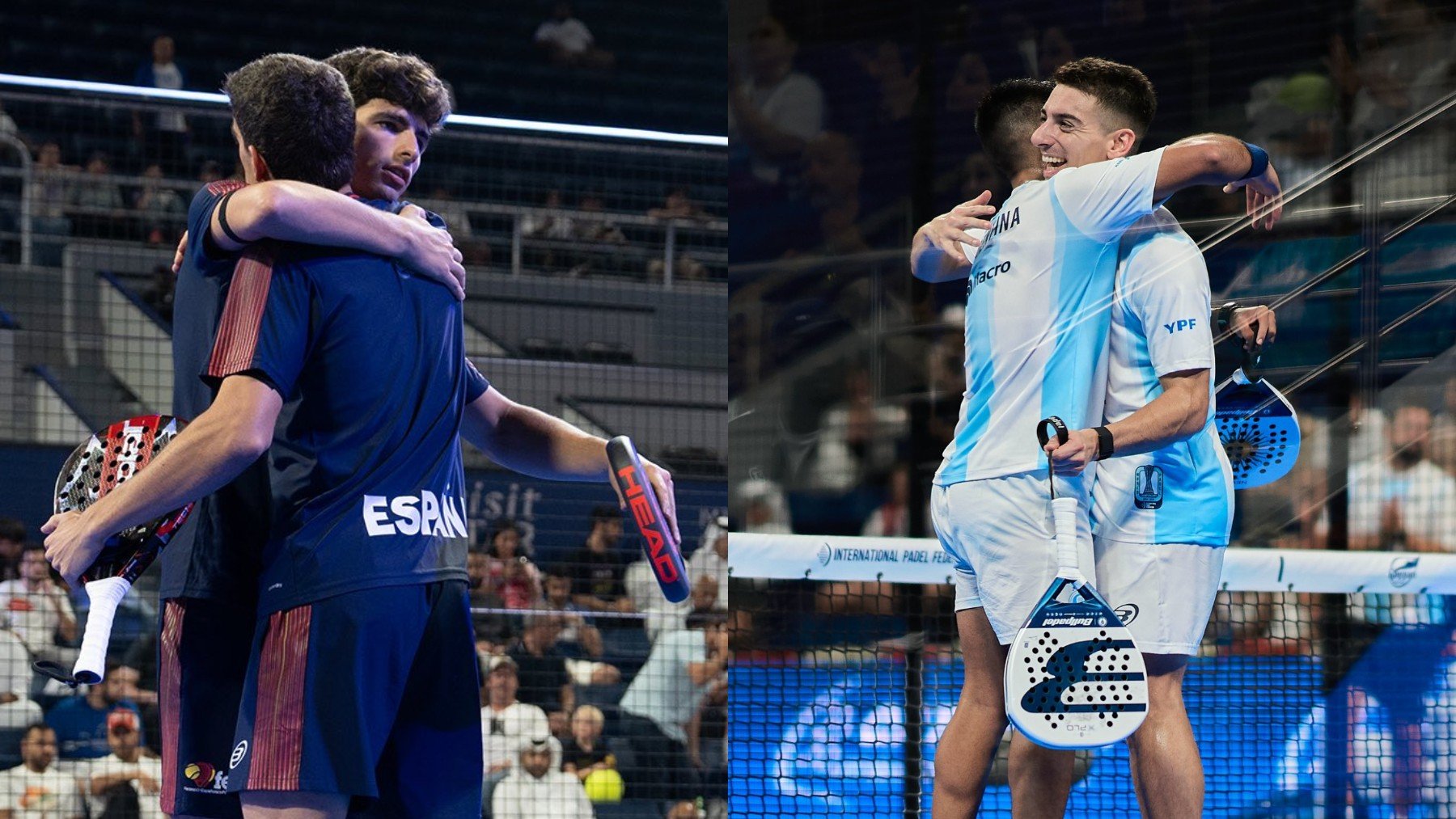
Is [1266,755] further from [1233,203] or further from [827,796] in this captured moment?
[1233,203]

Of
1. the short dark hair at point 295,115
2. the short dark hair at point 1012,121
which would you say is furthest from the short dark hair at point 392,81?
the short dark hair at point 1012,121

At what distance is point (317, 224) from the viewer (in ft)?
6.86

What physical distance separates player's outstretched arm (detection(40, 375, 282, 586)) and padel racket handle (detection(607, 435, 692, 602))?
1.65ft

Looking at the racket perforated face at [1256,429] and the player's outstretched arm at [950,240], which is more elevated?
the player's outstretched arm at [950,240]

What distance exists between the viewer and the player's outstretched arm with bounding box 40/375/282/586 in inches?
78.8

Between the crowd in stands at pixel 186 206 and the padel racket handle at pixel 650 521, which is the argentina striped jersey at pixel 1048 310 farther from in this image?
the crowd in stands at pixel 186 206

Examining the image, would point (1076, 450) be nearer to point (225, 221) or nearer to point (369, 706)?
point (369, 706)

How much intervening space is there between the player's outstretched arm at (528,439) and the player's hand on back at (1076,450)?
0.75 m

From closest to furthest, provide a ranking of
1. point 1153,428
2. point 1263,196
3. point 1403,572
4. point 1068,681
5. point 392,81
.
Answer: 1. point 392,81
2. point 1068,681
3. point 1153,428
4. point 1263,196
5. point 1403,572

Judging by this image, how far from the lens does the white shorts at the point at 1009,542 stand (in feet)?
9.80

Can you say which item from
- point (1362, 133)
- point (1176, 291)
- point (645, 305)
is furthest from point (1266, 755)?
point (645, 305)

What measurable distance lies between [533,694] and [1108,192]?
4000 mm

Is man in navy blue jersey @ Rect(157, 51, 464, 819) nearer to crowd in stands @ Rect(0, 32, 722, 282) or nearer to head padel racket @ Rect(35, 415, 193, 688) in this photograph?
head padel racket @ Rect(35, 415, 193, 688)

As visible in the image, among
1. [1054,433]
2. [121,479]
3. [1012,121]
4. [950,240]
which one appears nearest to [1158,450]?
[1054,433]
